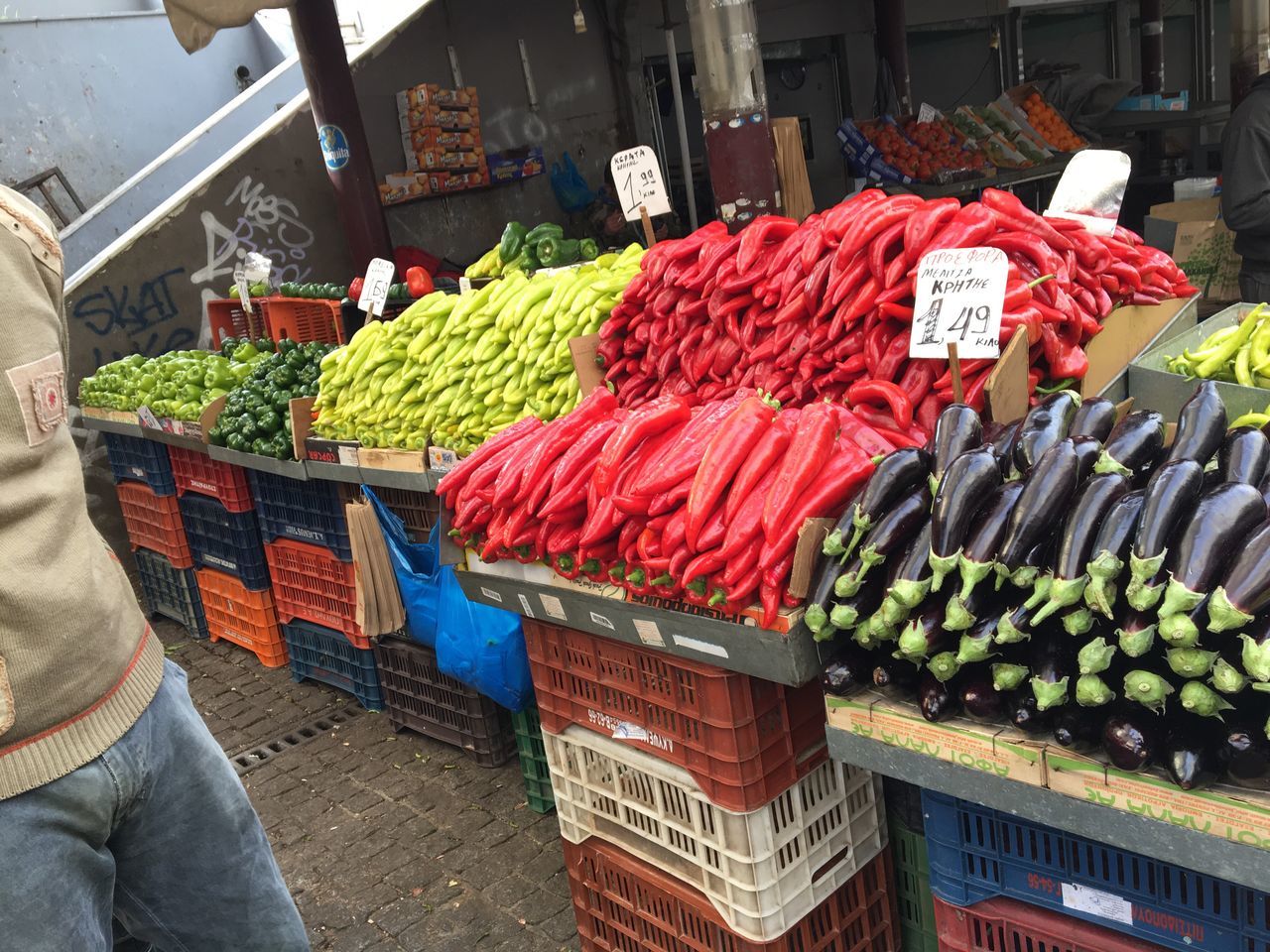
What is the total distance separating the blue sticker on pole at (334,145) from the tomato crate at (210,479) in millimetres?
3330

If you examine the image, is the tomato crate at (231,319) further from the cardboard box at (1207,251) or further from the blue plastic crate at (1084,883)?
the blue plastic crate at (1084,883)

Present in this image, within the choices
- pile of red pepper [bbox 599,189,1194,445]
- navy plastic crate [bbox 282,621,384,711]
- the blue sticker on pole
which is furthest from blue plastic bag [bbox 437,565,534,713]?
the blue sticker on pole

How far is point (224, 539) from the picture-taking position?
603cm

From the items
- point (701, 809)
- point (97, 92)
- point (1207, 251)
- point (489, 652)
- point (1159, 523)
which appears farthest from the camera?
point (97, 92)

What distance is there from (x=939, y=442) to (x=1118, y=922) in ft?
3.31

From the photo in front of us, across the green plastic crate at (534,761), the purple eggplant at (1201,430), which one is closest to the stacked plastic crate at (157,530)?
the green plastic crate at (534,761)

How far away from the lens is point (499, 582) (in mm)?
2949

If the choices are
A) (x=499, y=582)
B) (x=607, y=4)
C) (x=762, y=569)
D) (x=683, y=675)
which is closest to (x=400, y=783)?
(x=499, y=582)

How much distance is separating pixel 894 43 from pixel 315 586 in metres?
11.3

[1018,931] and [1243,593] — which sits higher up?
[1243,593]

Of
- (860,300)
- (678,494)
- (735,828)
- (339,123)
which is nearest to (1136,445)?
(678,494)

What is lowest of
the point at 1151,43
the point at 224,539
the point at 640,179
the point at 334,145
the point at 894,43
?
the point at 224,539

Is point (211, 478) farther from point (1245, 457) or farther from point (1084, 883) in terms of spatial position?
point (1245, 457)

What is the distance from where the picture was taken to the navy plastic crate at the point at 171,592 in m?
6.72
